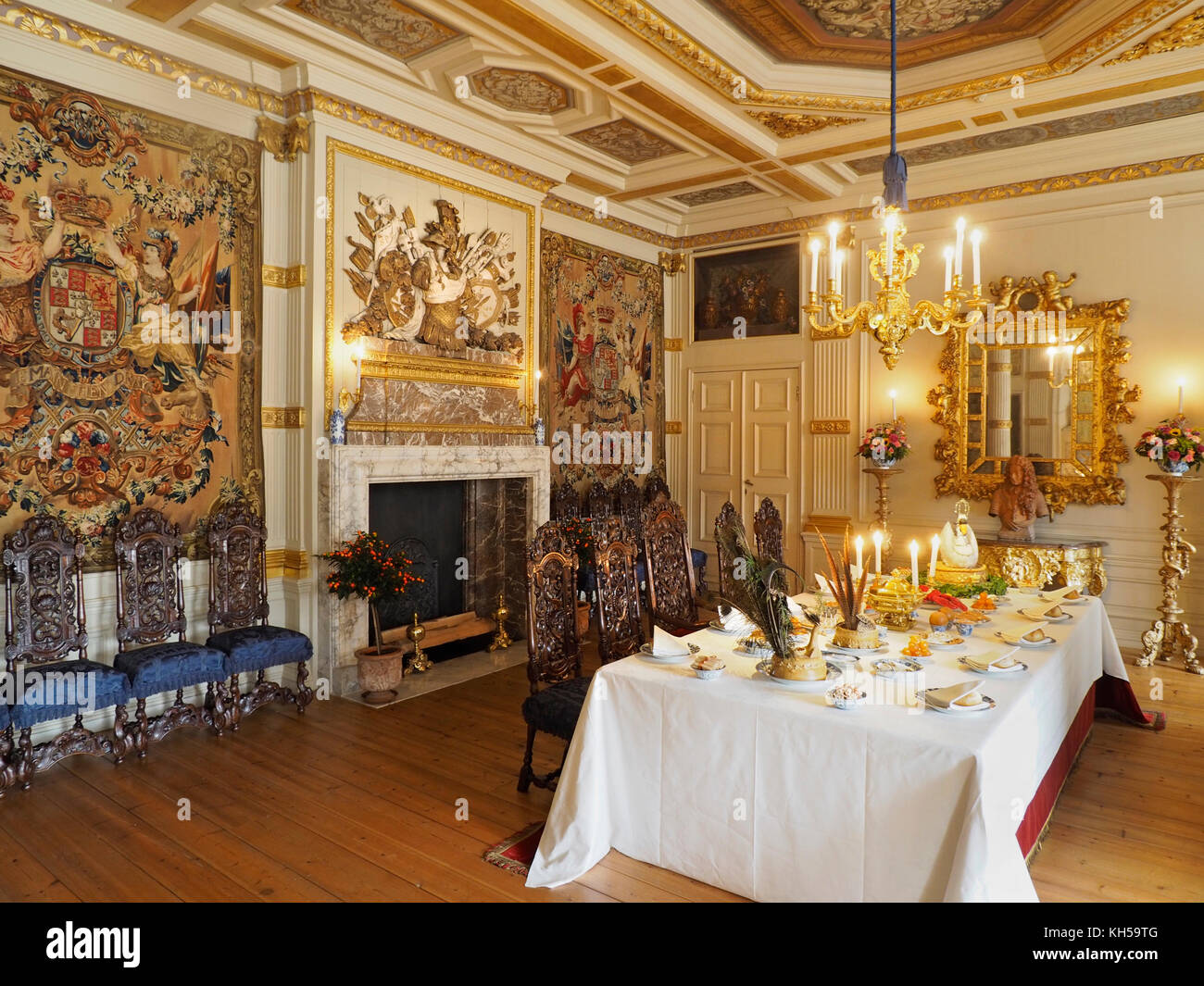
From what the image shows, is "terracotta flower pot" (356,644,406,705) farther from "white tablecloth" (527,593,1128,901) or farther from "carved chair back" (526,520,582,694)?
"white tablecloth" (527,593,1128,901)

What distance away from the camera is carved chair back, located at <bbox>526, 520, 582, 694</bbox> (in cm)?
377

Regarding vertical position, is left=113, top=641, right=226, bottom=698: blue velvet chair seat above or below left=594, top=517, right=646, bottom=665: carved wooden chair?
below

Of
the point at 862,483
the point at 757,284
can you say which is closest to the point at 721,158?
the point at 757,284

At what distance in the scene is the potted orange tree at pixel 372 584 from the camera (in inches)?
208

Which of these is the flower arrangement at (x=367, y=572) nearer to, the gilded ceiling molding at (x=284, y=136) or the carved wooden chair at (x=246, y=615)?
the carved wooden chair at (x=246, y=615)

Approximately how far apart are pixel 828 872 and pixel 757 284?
7106mm

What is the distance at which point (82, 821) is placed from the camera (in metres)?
3.62

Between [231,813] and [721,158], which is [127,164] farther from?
[721,158]

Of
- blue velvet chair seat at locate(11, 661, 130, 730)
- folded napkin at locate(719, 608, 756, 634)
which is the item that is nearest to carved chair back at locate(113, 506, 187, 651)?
blue velvet chair seat at locate(11, 661, 130, 730)

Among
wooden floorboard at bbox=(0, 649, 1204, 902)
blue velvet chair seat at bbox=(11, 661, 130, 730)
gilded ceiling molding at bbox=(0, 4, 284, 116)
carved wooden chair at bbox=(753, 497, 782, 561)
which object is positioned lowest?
wooden floorboard at bbox=(0, 649, 1204, 902)

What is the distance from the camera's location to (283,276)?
5.55 metres

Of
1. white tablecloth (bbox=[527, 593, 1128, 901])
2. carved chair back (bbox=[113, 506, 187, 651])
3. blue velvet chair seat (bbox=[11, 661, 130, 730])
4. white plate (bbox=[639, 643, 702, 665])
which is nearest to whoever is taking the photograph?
white tablecloth (bbox=[527, 593, 1128, 901])

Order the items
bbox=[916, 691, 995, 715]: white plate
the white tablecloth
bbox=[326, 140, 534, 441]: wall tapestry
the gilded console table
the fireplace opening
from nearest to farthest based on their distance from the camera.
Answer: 1. the white tablecloth
2. bbox=[916, 691, 995, 715]: white plate
3. bbox=[326, 140, 534, 441]: wall tapestry
4. the fireplace opening
5. the gilded console table

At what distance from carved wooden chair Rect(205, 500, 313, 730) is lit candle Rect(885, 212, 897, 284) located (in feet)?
13.1
